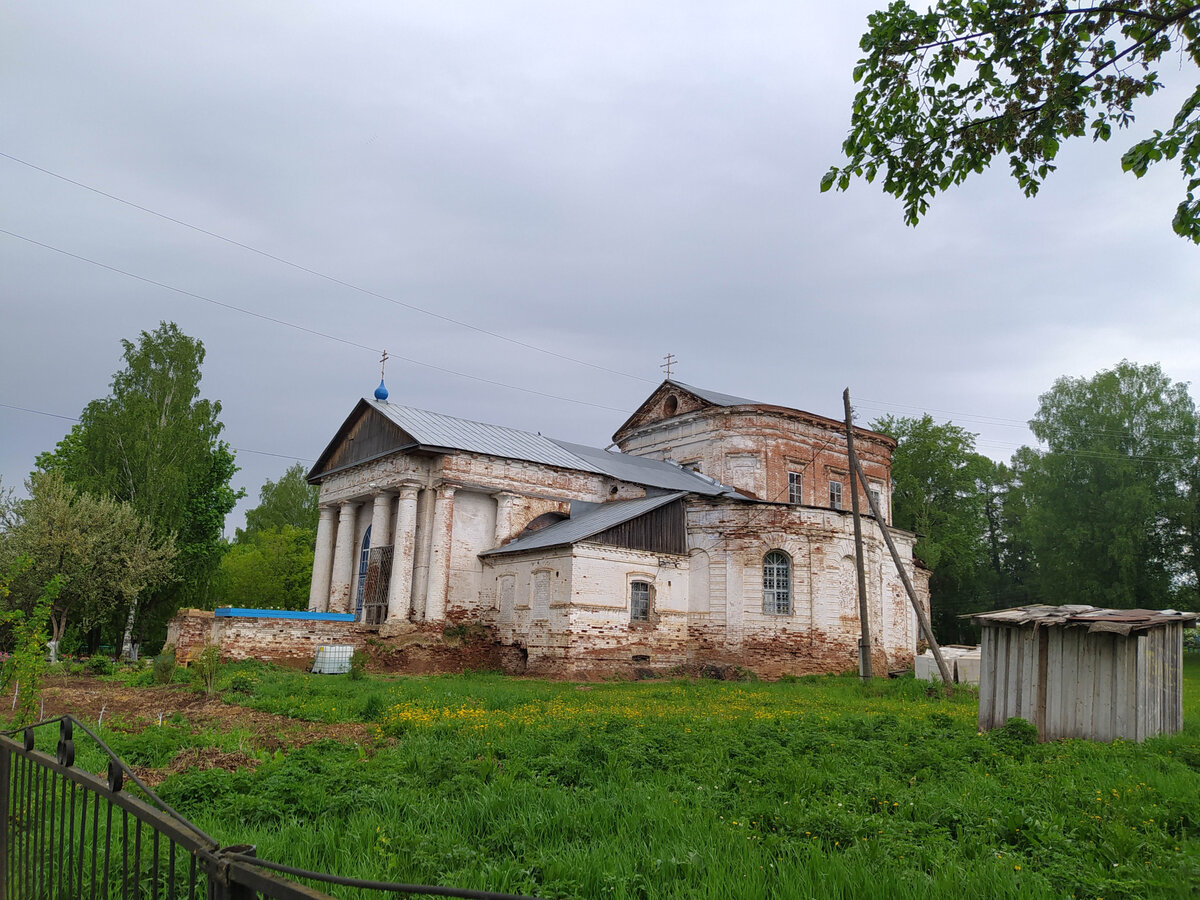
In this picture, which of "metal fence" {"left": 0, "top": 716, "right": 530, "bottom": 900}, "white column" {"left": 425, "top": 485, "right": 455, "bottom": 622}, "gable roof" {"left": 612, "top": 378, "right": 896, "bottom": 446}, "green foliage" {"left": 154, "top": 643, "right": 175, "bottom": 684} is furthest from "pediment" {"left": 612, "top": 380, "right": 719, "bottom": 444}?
"metal fence" {"left": 0, "top": 716, "right": 530, "bottom": 900}

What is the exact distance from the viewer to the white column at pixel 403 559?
27.1 m

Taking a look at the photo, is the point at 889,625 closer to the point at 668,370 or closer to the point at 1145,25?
the point at 668,370

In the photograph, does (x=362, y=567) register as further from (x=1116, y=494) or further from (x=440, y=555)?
(x=1116, y=494)

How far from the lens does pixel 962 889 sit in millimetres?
4793

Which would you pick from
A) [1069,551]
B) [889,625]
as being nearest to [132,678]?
[889,625]

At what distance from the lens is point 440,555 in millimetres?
27625

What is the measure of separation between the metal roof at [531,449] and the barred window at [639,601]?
4835mm

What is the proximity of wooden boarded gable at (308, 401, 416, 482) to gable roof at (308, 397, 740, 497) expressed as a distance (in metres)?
0.04

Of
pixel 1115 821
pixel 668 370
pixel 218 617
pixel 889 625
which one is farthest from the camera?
pixel 668 370

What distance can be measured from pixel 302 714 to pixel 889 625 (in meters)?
24.5

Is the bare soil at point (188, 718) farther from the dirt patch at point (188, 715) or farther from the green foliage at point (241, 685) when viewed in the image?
the green foliage at point (241, 685)

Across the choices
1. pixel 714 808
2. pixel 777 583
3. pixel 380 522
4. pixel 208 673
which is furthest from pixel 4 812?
pixel 777 583

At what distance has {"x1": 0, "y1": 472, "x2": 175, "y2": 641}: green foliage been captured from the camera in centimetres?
2627

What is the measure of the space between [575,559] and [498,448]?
6.65 meters
